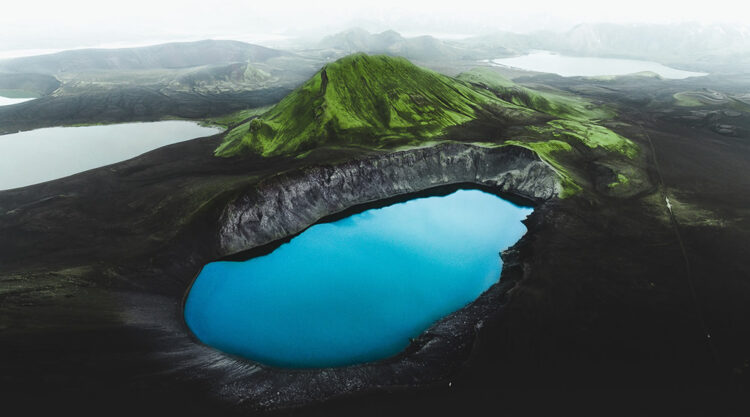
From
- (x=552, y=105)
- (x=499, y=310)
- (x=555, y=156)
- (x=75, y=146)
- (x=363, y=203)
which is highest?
(x=552, y=105)

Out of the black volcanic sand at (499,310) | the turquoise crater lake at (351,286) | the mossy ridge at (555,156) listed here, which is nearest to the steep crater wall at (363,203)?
the black volcanic sand at (499,310)

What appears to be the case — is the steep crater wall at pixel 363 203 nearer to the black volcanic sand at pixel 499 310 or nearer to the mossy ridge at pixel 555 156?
the black volcanic sand at pixel 499 310

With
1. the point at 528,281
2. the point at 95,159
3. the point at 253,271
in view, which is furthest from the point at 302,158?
the point at 95,159

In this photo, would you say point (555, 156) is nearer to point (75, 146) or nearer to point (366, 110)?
point (366, 110)

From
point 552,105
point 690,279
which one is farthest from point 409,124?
point 552,105

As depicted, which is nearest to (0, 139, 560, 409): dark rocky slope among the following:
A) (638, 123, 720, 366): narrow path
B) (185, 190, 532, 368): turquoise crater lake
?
(185, 190, 532, 368): turquoise crater lake

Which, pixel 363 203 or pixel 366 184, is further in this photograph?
pixel 366 184

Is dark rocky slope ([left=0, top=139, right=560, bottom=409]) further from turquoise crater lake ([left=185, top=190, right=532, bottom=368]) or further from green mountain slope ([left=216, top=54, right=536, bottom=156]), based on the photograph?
green mountain slope ([left=216, top=54, right=536, bottom=156])

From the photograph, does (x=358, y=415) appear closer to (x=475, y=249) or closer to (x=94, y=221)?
(x=475, y=249)
